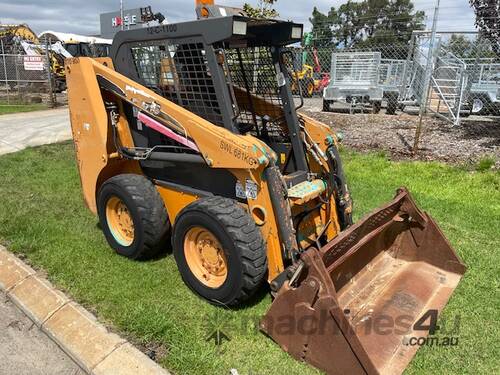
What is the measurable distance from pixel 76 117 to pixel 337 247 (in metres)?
2.74

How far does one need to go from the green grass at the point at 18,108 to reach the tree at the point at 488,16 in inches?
529

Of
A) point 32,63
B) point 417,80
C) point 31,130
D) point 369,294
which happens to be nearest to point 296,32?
point 369,294

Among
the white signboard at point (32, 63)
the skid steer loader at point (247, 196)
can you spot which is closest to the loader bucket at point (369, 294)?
the skid steer loader at point (247, 196)

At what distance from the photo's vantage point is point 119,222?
4160mm

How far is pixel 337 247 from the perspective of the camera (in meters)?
3.01

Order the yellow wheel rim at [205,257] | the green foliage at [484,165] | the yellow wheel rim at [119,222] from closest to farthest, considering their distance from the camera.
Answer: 1. the yellow wheel rim at [205,257]
2. the yellow wheel rim at [119,222]
3. the green foliage at [484,165]

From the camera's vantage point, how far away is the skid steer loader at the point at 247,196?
2.84 m

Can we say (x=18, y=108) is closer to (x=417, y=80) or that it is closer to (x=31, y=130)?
(x=31, y=130)

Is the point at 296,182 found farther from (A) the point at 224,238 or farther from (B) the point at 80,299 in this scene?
(B) the point at 80,299

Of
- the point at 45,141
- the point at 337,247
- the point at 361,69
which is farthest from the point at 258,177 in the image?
the point at 361,69

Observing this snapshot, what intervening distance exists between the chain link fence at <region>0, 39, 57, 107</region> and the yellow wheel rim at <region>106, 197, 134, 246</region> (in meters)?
11.7

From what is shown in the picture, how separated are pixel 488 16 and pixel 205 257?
29.6 ft

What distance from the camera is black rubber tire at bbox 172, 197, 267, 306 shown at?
3.00 m

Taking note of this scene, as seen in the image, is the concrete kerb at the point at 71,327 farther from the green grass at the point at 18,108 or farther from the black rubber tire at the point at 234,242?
the green grass at the point at 18,108
